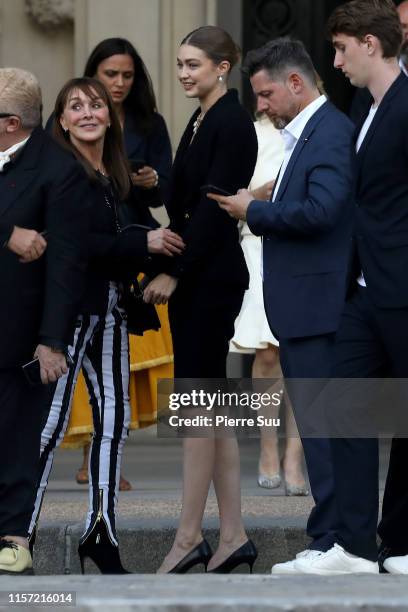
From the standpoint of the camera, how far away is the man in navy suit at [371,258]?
6004 mm

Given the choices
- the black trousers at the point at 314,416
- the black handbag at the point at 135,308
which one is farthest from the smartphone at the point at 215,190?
the black trousers at the point at 314,416

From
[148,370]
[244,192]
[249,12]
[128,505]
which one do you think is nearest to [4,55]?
[249,12]

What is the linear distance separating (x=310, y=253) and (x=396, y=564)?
3.48 feet

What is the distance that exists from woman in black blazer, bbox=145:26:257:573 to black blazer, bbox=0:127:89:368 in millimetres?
566

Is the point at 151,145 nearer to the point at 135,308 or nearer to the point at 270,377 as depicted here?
the point at 270,377

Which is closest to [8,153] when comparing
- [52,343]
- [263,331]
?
[52,343]

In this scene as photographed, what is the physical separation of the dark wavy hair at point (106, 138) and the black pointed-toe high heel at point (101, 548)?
3.88 ft

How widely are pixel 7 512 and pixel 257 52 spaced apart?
178cm

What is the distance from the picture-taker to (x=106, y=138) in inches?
279

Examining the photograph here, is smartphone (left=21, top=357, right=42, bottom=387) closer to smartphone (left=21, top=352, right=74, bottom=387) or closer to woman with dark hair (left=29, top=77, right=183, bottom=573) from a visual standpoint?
smartphone (left=21, top=352, right=74, bottom=387)

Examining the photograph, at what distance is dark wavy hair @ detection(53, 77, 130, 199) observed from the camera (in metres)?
7.00

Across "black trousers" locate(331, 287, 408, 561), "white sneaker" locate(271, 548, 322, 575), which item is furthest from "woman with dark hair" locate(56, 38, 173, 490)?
"white sneaker" locate(271, 548, 322, 575)

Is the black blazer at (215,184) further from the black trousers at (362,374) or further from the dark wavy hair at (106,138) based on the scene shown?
the black trousers at (362,374)

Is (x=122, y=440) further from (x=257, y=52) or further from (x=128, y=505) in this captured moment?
(x=257, y=52)
